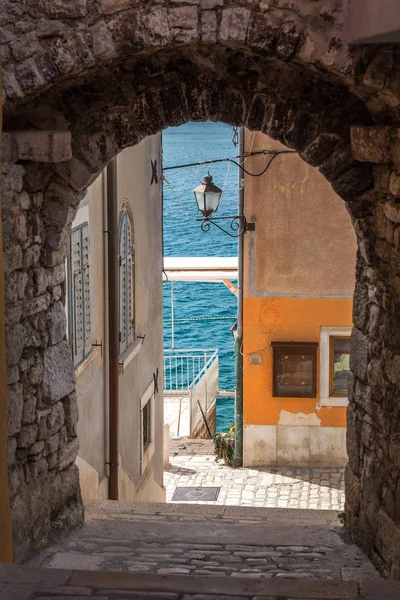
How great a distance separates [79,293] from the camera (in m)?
7.91

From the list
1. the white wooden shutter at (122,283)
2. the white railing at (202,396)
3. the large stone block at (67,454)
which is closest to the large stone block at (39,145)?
the large stone block at (67,454)

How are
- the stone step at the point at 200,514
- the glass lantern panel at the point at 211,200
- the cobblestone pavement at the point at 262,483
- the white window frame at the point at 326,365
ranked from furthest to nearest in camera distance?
the white window frame at the point at 326,365, the cobblestone pavement at the point at 262,483, the glass lantern panel at the point at 211,200, the stone step at the point at 200,514

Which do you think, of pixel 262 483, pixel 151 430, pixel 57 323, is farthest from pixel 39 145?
pixel 262 483

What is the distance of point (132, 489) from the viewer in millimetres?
10023

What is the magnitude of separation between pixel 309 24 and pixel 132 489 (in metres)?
6.45

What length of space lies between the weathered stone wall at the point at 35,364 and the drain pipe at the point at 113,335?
8.53ft

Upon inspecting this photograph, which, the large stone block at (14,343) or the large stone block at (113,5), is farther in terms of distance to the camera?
the large stone block at (14,343)

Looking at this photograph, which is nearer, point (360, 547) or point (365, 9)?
point (365, 9)

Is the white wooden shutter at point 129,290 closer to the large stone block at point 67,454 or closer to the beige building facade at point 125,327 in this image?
the beige building facade at point 125,327

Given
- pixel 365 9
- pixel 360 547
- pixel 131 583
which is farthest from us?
pixel 360 547

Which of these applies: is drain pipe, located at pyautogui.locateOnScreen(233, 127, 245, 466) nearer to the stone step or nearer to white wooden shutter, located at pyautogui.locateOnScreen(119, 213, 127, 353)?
white wooden shutter, located at pyautogui.locateOnScreen(119, 213, 127, 353)

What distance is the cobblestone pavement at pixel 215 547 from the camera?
5.39 meters

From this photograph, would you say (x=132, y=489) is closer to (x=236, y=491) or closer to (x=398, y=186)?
(x=236, y=491)

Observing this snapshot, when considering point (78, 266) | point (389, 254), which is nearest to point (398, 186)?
point (389, 254)
